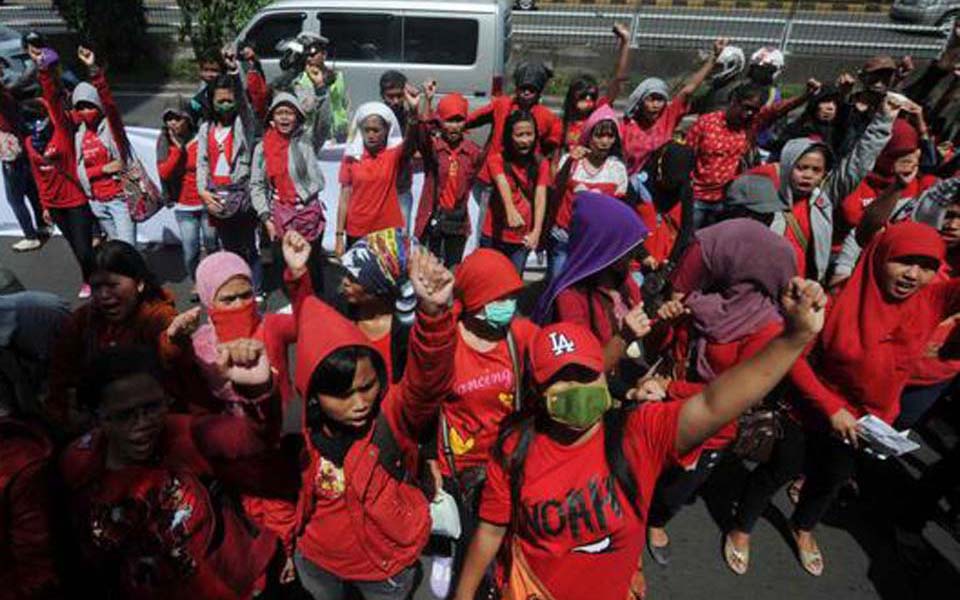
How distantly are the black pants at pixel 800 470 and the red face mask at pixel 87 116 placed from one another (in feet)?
16.6

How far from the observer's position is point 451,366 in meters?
2.10

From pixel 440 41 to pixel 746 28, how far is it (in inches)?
306

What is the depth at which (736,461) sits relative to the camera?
3.96 meters

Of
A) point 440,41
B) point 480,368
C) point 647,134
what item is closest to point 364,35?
point 440,41

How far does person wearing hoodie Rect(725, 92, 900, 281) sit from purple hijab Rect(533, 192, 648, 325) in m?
0.97

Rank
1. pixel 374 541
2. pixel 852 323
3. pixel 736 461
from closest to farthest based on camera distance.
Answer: pixel 374 541
pixel 852 323
pixel 736 461

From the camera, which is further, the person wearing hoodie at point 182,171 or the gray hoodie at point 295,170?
the person wearing hoodie at point 182,171

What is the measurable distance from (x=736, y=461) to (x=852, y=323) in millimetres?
1526

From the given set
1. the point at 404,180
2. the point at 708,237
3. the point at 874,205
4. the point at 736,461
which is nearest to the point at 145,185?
the point at 404,180

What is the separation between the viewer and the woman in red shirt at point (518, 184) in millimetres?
4520

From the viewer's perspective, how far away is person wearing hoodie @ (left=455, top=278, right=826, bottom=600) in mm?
1929

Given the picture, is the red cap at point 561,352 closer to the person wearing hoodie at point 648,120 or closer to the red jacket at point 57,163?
the person wearing hoodie at point 648,120

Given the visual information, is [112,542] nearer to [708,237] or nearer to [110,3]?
[708,237]

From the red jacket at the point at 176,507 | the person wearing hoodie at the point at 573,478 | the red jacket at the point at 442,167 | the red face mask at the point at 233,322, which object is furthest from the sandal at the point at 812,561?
the red jacket at the point at 442,167
